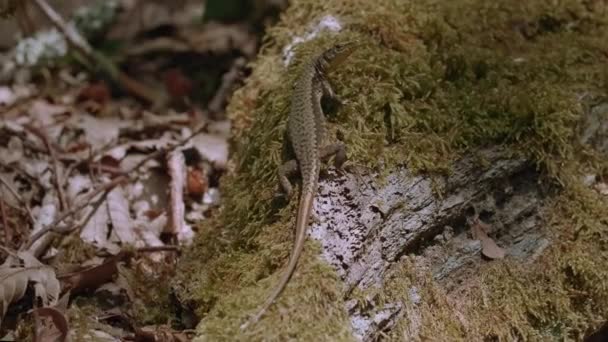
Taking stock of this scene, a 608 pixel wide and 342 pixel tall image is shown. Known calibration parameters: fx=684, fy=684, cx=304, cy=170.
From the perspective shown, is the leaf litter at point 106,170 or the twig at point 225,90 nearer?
the leaf litter at point 106,170

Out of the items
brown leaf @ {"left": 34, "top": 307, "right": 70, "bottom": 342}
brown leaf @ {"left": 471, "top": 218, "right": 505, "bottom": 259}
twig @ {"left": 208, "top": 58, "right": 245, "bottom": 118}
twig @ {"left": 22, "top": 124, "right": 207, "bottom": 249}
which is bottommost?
twig @ {"left": 208, "top": 58, "right": 245, "bottom": 118}

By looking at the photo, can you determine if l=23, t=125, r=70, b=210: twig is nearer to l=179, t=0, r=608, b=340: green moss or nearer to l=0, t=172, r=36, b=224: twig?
l=0, t=172, r=36, b=224: twig

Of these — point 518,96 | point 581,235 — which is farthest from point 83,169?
point 581,235

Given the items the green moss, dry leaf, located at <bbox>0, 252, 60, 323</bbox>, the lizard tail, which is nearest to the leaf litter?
dry leaf, located at <bbox>0, 252, 60, 323</bbox>

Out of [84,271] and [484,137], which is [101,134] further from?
[484,137]

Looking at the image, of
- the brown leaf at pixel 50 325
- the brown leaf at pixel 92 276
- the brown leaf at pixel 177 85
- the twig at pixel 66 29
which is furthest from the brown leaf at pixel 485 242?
the twig at pixel 66 29

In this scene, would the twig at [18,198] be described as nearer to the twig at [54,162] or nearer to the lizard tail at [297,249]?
the twig at [54,162]

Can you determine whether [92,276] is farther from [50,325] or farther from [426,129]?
[426,129]
